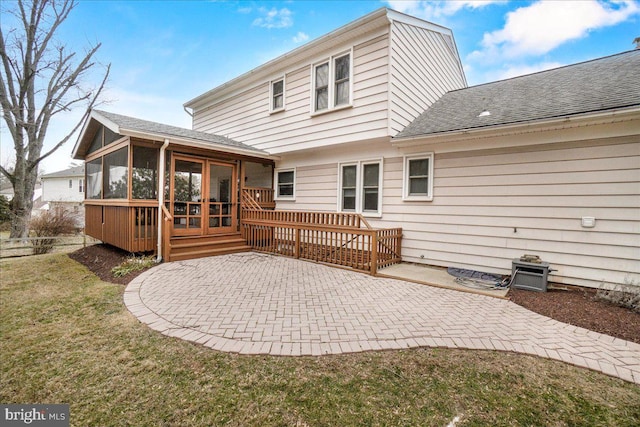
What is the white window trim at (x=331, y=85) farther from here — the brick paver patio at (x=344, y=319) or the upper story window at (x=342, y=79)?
the brick paver patio at (x=344, y=319)

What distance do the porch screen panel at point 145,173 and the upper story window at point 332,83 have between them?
4.78 m

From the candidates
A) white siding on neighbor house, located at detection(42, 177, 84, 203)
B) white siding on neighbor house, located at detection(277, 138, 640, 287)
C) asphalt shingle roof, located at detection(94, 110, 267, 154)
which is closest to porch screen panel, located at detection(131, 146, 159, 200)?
asphalt shingle roof, located at detection(94, 110, 267, 154)

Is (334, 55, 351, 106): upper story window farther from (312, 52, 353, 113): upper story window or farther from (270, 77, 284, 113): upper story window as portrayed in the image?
(270, 77, 284, 113): upper story window

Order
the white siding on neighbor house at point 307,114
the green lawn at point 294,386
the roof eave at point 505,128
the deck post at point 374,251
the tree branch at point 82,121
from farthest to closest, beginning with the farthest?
the tree branch at point 82,121 → the white siding on neighbor house at point 307,114 → the deck post at point 374,251 → the roof eave at point 505,128 → the green lawn at point 294,386

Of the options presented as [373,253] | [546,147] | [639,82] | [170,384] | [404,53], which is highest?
[404,53]

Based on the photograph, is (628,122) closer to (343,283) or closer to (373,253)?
(373,253)

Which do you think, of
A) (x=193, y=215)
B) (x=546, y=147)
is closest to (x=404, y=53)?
(x=546, y=147)

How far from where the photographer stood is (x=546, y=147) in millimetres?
5469

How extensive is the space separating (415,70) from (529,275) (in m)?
6.19

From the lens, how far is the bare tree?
12.7 metres

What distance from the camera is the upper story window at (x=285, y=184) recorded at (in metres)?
9.94

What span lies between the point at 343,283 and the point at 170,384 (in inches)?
143

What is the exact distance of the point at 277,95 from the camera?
948cm

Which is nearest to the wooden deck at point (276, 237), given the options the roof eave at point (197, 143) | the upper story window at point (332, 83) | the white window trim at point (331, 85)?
the roof eave at point (197, 143)
